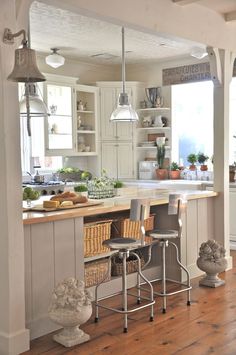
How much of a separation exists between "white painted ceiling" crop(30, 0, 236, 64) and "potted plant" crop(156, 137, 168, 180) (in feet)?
4.26

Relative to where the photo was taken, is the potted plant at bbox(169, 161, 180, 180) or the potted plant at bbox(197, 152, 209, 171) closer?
the potted plant at bbox(197, 152, 209, 171)

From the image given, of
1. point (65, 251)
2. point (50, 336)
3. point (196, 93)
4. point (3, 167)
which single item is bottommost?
point (50, 336)

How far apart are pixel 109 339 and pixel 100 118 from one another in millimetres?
4746

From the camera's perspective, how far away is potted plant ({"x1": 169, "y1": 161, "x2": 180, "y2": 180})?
734 cm

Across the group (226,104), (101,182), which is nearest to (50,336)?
(101,182)

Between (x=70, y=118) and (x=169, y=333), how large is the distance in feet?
14.3

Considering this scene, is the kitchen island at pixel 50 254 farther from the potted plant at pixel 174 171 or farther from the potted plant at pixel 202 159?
the potted plant at pixel 174 171

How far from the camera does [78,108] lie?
7.30m

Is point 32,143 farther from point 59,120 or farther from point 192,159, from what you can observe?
point 192,159

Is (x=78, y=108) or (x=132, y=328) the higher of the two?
(x=78, y=108)

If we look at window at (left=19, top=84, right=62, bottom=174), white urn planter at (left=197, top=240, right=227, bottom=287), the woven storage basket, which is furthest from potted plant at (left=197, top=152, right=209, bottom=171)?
the woven storage basket

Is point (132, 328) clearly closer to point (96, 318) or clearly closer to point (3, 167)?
point (96, 318)

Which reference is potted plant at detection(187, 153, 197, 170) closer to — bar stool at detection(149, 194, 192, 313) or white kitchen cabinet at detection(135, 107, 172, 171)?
white kitchen cabinet at detection(135, 107, 172, 171)

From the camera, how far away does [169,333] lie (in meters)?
3.41
